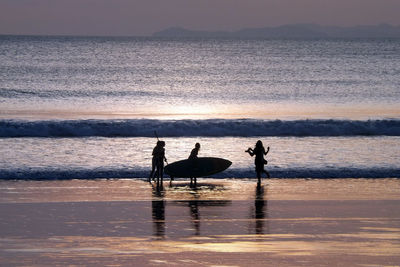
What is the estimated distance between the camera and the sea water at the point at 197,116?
2738 cm

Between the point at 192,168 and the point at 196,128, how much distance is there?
16432 mm

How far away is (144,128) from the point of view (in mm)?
39531

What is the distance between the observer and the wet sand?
14.4 meters

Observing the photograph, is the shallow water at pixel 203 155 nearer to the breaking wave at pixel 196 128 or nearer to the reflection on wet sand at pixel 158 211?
the breaking wave at pixel 196 128

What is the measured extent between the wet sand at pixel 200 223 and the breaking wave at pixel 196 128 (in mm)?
14624

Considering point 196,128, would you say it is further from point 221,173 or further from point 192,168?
point 192,168

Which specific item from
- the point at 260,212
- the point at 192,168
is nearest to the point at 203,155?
the point at 192,168

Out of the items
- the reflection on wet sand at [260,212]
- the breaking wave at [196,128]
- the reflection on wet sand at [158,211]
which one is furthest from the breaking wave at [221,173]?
the breaking wave at [196,128]

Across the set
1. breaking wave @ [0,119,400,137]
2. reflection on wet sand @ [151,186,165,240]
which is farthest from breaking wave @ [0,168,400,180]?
breaking wave @ [0,119,400,137]

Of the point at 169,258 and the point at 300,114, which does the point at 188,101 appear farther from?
the point at 169,258

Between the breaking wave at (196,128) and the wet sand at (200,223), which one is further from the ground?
the breaking wave at (196,128)

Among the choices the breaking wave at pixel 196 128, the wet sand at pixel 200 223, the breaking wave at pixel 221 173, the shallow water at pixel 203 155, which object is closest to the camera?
the wet sand at pixel 200 223

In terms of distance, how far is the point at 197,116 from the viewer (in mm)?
47594

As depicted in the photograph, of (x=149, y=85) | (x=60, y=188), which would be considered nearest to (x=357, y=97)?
(x=149, y=85)
